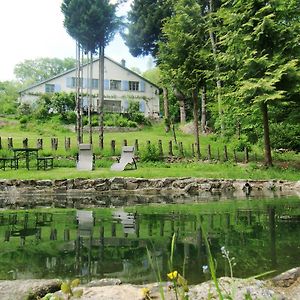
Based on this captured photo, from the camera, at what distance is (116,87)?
138 ft

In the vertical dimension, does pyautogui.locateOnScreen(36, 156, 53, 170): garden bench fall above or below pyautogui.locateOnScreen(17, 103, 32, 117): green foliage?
below

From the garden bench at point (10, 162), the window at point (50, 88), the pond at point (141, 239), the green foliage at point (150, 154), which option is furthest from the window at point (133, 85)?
the pond at point (141, 239)

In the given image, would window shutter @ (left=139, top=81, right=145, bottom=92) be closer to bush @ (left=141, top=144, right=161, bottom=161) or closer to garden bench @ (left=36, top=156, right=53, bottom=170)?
bush @ (left=141, top=144, right=161, bottom=161)

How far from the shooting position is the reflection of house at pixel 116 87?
131 ft

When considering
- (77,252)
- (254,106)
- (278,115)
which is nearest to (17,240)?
(77,252)

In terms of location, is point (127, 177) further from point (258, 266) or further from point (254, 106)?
point (258, 266)

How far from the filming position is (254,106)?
16.1 meters

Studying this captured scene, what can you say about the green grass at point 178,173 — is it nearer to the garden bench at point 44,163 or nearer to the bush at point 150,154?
the garden bench at point 44,163

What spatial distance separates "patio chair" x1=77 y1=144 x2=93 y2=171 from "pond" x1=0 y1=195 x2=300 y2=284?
15.8 ft

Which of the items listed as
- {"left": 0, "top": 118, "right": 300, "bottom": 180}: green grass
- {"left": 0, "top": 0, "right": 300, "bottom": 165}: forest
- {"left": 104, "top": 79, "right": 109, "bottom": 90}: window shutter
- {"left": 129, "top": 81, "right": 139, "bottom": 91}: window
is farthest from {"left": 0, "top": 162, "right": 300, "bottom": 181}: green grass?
{"left": 129, "top": 81, "right": 139, "bottom": 91}: window

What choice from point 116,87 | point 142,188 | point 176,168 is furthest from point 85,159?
point 116,87

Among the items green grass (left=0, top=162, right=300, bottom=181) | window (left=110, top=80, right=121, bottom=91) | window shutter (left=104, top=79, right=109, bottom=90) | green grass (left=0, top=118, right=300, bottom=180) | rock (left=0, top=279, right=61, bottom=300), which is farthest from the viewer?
window (left=110, top=80, right=121, bottom=91)

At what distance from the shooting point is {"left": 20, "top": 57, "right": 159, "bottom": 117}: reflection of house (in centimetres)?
3997

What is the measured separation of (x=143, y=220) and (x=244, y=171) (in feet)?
24.5
